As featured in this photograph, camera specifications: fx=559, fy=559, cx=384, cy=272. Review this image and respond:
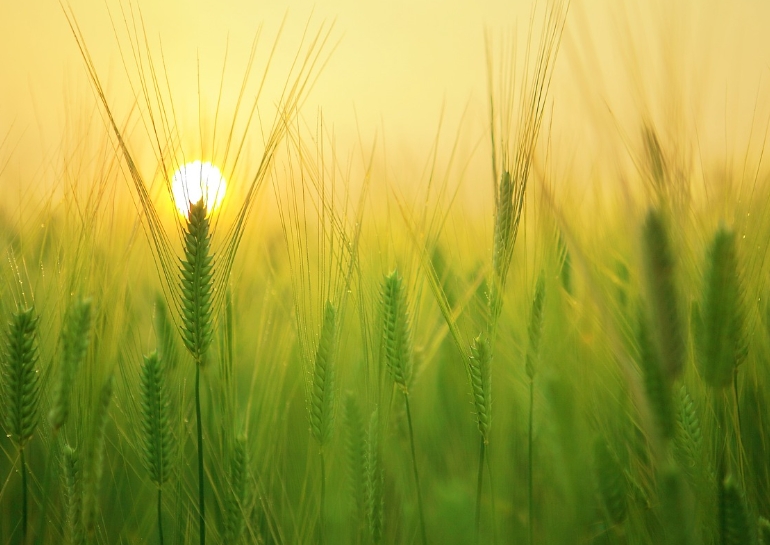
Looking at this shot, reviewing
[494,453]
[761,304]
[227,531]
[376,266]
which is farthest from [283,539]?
[761,304]

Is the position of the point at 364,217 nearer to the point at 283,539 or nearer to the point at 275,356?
the point at 275,356

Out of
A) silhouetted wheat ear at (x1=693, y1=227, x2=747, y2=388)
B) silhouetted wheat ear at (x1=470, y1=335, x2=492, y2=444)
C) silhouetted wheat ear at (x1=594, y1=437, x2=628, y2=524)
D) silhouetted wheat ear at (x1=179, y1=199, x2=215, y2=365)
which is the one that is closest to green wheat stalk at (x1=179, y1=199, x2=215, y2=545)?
silhouetted wheat ear at (x1=179, y1=199, x2=215, y2=365)

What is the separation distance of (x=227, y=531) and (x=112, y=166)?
1.88ft

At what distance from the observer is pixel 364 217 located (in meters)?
1.00

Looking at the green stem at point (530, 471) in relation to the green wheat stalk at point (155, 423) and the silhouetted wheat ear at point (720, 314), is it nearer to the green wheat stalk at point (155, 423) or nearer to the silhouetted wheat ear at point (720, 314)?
the silhouetted wheat ear at point (720, 314)

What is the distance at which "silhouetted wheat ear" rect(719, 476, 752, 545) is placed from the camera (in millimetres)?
618

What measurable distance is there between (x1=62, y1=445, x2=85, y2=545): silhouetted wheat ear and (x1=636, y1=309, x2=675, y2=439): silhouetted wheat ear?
675 millimetres

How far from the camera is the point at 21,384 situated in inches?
27.3

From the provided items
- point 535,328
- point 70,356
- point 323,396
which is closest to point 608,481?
point 535,328

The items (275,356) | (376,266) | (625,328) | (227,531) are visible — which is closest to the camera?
(227,531)

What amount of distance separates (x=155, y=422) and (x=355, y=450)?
0.87ft

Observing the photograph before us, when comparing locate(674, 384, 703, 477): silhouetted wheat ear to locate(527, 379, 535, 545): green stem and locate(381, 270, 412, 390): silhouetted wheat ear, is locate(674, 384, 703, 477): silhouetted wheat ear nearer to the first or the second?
locate(527, 379, 535, 545): green stem

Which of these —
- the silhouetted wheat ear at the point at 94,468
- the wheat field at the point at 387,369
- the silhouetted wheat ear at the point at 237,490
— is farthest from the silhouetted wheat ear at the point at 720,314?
the silhouetted wheat ear at the point at 94,468

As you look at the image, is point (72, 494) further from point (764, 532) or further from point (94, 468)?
point (764, 532)
